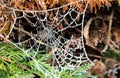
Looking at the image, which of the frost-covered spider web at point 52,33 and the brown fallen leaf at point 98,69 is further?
the brown fallen leaf at point 98,69

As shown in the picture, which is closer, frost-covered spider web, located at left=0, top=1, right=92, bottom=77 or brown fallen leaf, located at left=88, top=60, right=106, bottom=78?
frost-covered spider web, located at left=0, top=1, right=92, bottom=77

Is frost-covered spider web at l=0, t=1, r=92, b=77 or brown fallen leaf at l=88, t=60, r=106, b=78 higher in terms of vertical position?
frost-covered spider web at l=0, t=1, r=92, b=77

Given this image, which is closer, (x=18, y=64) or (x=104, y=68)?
(x=18, y=64)

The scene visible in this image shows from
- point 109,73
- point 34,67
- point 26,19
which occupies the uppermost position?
point 26,19

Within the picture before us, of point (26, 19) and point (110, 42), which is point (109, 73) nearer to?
point (110, 42)

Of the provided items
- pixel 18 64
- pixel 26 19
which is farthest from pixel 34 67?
pixel 26 19

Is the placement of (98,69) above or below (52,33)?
below

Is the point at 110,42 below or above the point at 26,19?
below

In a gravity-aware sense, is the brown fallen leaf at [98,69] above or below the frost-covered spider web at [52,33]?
below
